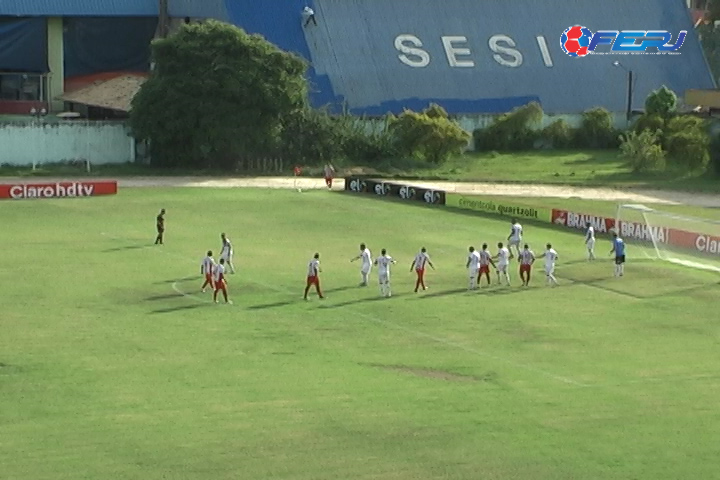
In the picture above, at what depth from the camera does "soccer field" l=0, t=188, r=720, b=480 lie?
25625 millimetres

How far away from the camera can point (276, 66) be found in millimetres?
74875

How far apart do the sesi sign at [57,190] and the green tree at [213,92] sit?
9.67 metres

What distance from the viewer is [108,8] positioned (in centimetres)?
8688

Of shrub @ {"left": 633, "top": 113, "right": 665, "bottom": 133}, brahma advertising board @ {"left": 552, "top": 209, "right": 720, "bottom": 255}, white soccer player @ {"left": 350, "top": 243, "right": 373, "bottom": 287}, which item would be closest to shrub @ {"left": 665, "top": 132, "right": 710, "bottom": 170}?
shrub @ {"left": 633, "top": 113, "right": 665, "bottom": 133}

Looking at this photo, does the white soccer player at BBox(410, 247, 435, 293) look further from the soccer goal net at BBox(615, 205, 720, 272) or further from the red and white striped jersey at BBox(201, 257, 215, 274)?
the soccer goal net at BBox(615, 205, 720, 272)

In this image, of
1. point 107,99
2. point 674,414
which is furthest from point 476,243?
point 107,99

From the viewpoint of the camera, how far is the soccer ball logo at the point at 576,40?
9300cm

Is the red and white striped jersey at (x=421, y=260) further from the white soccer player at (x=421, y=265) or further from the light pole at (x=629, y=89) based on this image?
the light pole at (x=629, y=89)

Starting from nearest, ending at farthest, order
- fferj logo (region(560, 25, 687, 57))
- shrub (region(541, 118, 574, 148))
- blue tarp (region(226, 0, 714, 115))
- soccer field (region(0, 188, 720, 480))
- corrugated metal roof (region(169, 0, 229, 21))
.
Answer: soccer field (region(0, 188, 720, 480)) < corrugated metal roof (region(169, 0, 229, 21)) < blue tarp (region(226, 0, 714, 115)) < shrub (region(541, 118, 574, 148)) < fferj logo (region(560, 25, 687, 57))

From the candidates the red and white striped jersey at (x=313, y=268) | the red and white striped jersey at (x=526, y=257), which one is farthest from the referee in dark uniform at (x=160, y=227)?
the red and white striped jersey at (x=526, y=257)

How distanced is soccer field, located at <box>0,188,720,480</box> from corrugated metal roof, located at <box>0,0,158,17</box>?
35692mm

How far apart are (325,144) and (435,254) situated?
96.7 ft

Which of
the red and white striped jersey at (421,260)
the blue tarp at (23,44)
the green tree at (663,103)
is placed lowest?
the red and white striped jersey at (421,260)

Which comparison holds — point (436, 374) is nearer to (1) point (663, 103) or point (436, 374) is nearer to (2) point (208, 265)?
(2) point (208, 265)
